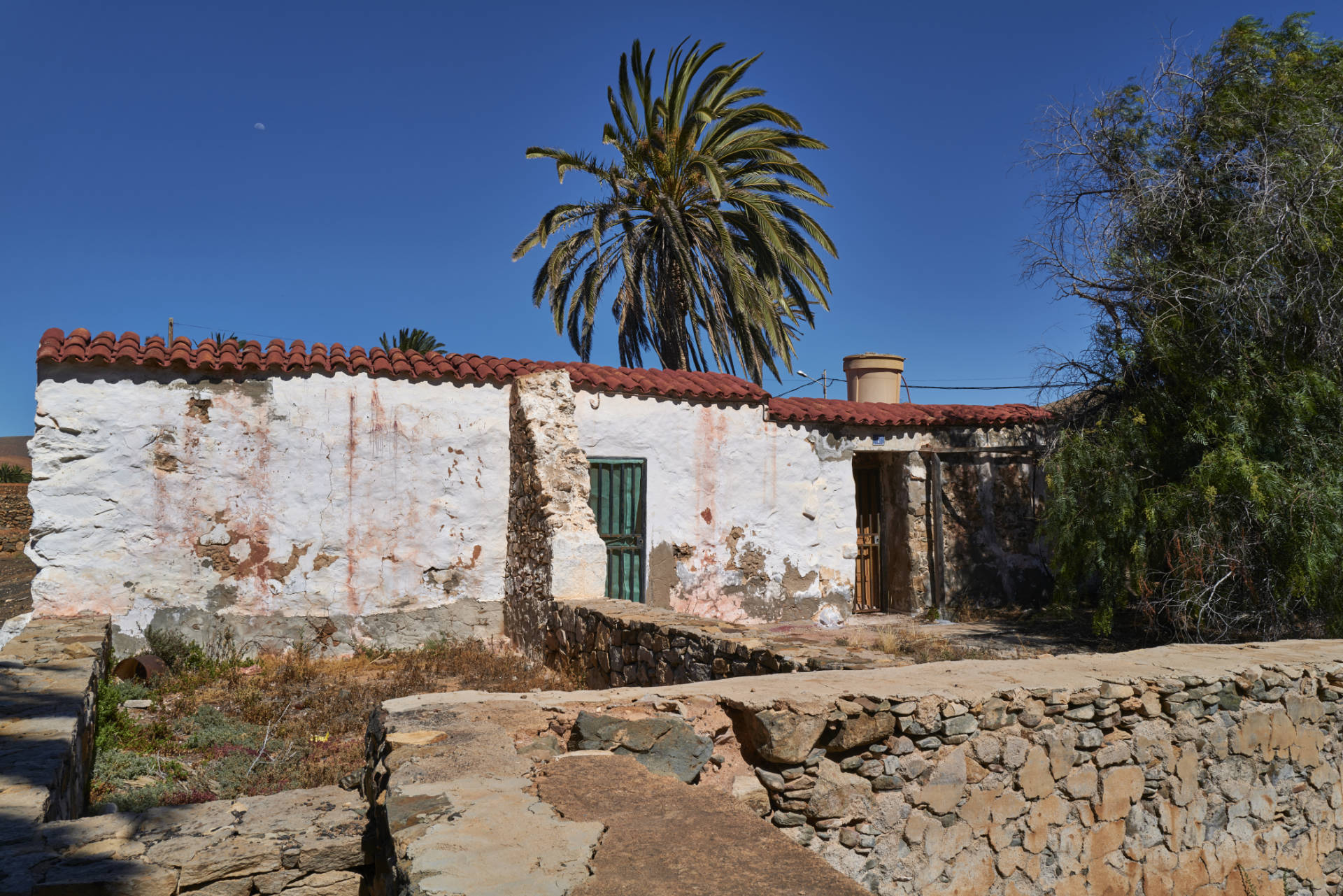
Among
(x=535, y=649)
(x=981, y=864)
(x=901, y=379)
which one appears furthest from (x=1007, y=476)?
(x=981, y=864)

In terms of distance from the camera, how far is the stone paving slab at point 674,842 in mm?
2113

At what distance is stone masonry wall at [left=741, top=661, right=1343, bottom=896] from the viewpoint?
3.50 m

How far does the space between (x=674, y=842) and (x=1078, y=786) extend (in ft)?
8.23

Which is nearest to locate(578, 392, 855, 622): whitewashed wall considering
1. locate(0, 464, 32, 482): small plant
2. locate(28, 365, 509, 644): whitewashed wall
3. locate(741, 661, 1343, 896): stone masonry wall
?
locate(28, 365, 509, 644): whitewashed wall

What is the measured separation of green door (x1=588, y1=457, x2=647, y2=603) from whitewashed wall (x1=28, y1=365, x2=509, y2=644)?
3.59ft

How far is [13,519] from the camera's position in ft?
73.6

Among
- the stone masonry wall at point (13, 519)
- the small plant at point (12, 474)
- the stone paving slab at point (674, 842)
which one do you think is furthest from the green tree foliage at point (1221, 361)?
the small plant at point (12, 474)

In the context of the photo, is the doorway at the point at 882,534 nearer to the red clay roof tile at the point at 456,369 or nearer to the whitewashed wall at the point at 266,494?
the red clay roof tile at the point at 456,369

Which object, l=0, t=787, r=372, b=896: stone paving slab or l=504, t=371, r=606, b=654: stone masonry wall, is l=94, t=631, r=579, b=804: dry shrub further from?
l=0, t=787, r=372, b=896: stone paving slab

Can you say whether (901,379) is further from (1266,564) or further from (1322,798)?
(1322,798)

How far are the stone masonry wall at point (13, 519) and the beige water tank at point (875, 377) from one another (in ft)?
66.9

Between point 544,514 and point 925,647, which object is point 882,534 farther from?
point 544,514

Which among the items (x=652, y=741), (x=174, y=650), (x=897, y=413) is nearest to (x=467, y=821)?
(x=652, y=741)

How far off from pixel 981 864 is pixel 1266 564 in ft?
21.0
